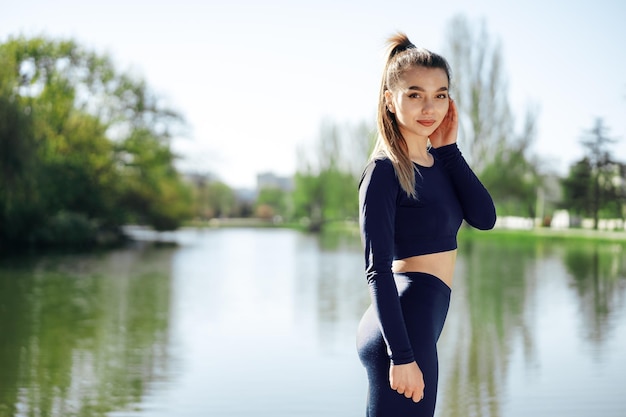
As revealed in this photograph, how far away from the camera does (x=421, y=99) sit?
174 cm

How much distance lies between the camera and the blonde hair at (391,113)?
5.43ft

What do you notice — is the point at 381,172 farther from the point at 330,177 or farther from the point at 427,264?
the point at 330,177

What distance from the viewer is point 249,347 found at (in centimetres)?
708

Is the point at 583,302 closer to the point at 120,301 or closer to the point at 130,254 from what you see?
the point at 120,301

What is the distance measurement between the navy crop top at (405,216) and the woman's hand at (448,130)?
0.02 meters

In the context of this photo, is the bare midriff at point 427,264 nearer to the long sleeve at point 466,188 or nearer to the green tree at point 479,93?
the long sleeve at point 466,188

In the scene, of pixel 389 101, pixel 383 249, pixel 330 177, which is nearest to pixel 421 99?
pixel 389 101

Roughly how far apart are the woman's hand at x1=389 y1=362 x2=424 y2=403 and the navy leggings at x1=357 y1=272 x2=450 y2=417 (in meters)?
0.03

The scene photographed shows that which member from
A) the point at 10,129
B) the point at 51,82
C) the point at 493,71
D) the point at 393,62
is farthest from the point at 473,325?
the point at 493,71

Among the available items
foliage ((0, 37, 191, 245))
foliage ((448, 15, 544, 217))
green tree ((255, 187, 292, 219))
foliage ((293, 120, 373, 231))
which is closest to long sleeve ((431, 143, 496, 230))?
foliage ((0, 37, 191, 245))

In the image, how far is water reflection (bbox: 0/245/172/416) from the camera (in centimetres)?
502

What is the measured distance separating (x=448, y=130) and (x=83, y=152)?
29064 millimetres

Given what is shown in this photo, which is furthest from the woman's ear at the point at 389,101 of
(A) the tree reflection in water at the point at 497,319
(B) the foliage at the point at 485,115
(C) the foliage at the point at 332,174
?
(C) the foliage at the point at 332,174

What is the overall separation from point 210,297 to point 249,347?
14.5ft
